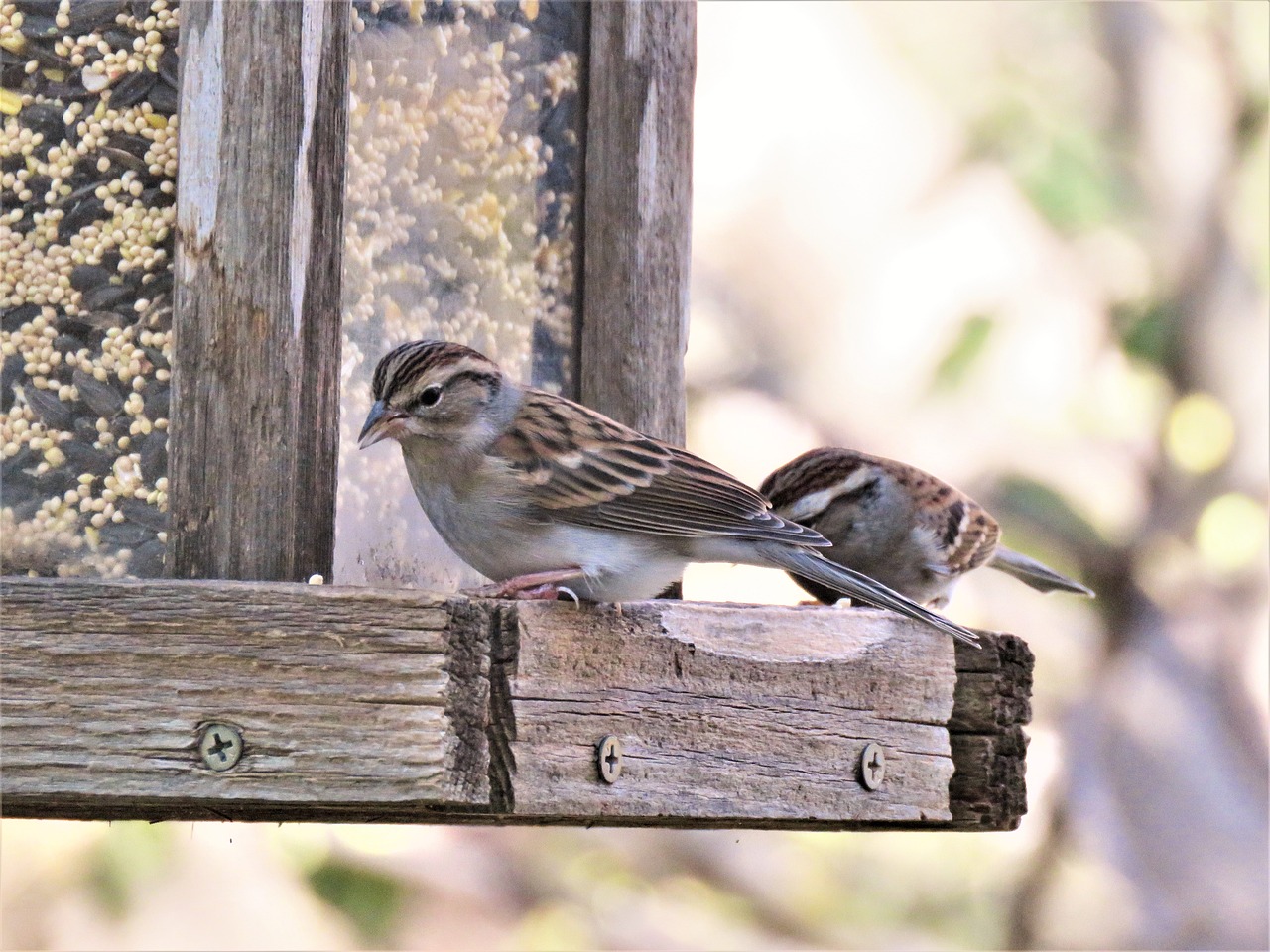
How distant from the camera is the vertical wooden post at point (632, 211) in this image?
9.82ft

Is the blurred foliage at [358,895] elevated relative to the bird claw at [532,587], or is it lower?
lower

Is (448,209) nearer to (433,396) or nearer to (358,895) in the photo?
(433,396)

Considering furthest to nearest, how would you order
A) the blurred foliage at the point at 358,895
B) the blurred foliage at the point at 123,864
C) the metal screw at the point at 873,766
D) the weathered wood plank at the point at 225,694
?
the blurred foliage at the point at 358,895, the blurred foliage at the point at 123,864, the metal screw at the point at 873,766, the weathered wood plank at the point at 225,694

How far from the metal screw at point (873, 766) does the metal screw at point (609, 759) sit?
43 centimetres

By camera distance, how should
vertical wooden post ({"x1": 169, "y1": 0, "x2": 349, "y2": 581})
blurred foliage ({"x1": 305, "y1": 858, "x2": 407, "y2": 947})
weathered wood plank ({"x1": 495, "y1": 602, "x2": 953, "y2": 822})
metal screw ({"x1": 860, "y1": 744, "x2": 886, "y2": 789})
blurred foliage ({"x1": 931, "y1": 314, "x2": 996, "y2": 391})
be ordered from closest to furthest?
weathered wood plank ({"x1": 495, "y1": 602, "x2": 953, "y2": 822}), vertical wooden post ({"x1": 169, "y1": 0, "x2": 349, "y2": 581}), metal screw ({"x1": 860, "y1": 744, "x2": 886, "y2": 789}), blurred foliage ({"x1": 305, "y1": 858, "x2": 407, "y2": 947}), blurred foliage ({"x1": 931, "y1": 314, "x2": 996, "y2": 391})

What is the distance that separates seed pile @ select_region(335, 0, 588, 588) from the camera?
2.66 metres

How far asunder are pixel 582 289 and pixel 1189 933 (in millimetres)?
4264

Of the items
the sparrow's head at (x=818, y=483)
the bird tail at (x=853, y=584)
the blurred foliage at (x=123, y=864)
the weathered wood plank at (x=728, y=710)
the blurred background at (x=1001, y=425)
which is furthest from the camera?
the blurred background at (x=1001, y=425)

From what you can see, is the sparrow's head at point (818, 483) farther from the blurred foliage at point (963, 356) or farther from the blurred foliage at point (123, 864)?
the blurred foliage at point (963, 356)

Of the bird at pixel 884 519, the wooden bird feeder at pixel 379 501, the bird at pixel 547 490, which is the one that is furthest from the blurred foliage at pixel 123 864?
the bird at pixel 547 490

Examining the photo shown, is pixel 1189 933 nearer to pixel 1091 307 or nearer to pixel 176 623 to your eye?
pixel 1091 307

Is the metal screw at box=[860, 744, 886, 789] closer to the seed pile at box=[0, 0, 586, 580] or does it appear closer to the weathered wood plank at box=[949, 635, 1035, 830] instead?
the weathered wood plank at box=[949, 635, 1035, 830]

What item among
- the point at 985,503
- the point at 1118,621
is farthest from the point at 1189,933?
the point at 985,503

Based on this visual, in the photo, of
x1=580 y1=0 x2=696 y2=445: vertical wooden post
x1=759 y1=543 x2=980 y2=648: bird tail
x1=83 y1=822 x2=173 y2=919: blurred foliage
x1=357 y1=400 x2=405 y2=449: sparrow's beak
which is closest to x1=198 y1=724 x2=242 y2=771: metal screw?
x1=357 y1=400 x2=405 y2=449: sparrow's beak
